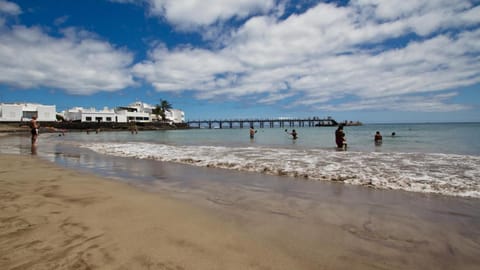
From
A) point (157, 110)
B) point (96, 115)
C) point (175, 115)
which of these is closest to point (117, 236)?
point (96, 115)

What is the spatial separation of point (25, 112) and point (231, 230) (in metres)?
75.0

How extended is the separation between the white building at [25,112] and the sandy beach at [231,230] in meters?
68.3

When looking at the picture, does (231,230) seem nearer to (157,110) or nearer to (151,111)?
(157,110)

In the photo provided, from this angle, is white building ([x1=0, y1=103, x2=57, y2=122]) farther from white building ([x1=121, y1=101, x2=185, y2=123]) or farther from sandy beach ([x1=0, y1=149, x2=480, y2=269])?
sandy beach ([x1=0, y1=149, x2=480, y2=269])

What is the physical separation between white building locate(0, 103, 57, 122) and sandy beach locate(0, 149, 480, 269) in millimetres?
68310

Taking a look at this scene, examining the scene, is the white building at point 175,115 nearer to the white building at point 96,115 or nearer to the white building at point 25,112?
the white building at point 96,115

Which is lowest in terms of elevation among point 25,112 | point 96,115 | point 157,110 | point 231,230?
point 231,230

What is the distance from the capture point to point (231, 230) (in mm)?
3029

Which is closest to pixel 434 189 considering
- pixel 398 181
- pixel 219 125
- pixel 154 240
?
pixel 398 181

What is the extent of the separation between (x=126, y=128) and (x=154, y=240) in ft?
228

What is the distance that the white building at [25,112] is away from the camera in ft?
179

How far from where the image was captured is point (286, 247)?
2.60 metres

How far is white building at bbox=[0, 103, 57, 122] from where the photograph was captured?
54672 millimetres

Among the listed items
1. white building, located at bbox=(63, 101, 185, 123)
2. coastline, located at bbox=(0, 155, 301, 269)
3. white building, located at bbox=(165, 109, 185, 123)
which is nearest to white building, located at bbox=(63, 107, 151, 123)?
white building, located at bbox=(63, 101, 185, 123)
